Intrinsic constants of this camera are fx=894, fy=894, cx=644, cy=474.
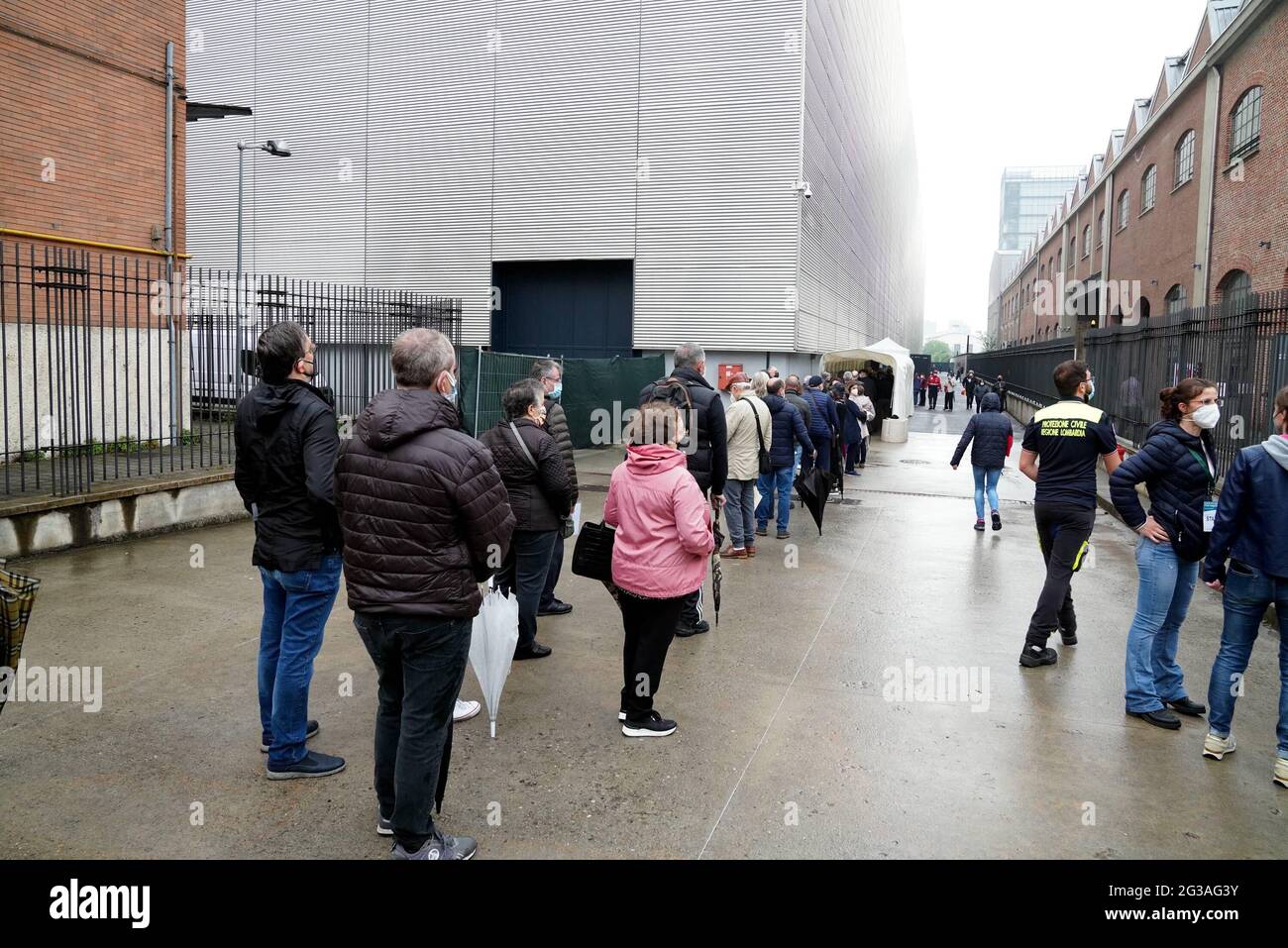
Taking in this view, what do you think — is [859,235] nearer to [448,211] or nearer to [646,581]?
[448,211]

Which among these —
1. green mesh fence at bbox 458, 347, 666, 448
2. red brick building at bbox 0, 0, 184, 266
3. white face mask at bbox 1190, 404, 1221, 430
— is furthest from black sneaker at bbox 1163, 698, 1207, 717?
green mesh fence at bbox 458, 347, 666, 448

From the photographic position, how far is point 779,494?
10.5m

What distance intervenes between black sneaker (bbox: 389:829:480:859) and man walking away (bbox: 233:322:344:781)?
936mm

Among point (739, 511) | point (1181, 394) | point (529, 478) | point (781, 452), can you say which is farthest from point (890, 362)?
point (529, 478)

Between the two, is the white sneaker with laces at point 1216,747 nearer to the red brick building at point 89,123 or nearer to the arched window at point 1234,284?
the red brick building at point 89,123

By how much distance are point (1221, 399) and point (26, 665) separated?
12707 millimetres

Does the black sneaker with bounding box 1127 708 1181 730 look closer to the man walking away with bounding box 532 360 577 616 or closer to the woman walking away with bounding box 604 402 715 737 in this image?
the woman walking away with bounding box 604 402 715 737

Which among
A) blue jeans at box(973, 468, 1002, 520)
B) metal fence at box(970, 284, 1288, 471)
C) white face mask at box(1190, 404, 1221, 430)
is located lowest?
blue jeans at box(973, 468, 1002, 520)

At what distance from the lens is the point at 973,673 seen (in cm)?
580

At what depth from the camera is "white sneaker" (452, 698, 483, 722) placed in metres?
4.86

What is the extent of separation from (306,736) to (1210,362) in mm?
12168

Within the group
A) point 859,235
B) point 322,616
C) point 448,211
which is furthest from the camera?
point 859,235

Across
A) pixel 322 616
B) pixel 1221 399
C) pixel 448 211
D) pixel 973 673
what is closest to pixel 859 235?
pixel 448 211

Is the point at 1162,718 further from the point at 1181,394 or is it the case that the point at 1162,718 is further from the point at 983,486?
the point at 983,486
